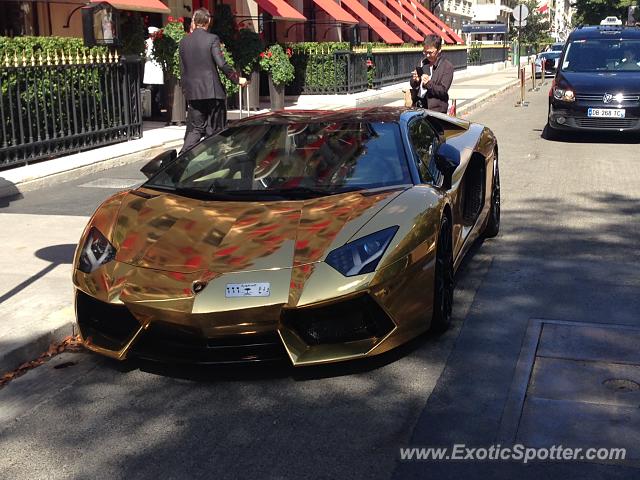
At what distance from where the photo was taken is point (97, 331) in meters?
4.79

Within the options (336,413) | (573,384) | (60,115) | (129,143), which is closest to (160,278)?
(336,413)

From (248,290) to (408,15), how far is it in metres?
38.2

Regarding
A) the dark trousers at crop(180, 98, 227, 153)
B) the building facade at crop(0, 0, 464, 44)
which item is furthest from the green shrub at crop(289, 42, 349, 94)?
the dark trousers at crop(180, 98, 227, 153)

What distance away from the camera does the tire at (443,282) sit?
5.09 m

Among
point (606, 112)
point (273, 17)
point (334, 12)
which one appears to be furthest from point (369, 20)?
point (606, 112)

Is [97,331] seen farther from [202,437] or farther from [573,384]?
[573,384]

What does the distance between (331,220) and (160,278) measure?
0.94 m

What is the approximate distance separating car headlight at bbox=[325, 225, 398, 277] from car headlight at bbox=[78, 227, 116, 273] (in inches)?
47.7

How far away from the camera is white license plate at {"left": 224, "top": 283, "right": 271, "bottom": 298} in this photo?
435 centimetres

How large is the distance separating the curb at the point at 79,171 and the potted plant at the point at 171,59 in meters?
2.58

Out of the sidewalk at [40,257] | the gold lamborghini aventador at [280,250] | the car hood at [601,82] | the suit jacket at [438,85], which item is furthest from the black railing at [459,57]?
the gold lamborghini aventador at [280,250]

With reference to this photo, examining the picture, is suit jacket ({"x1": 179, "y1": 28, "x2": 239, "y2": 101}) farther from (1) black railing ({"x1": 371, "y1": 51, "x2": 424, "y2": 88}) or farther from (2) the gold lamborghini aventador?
(1) black railing ({"x1": 371, "y1": 51, "x2": 424, "y2": 88})

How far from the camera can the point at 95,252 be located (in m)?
4.96

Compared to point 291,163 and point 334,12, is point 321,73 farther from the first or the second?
point 291,163
